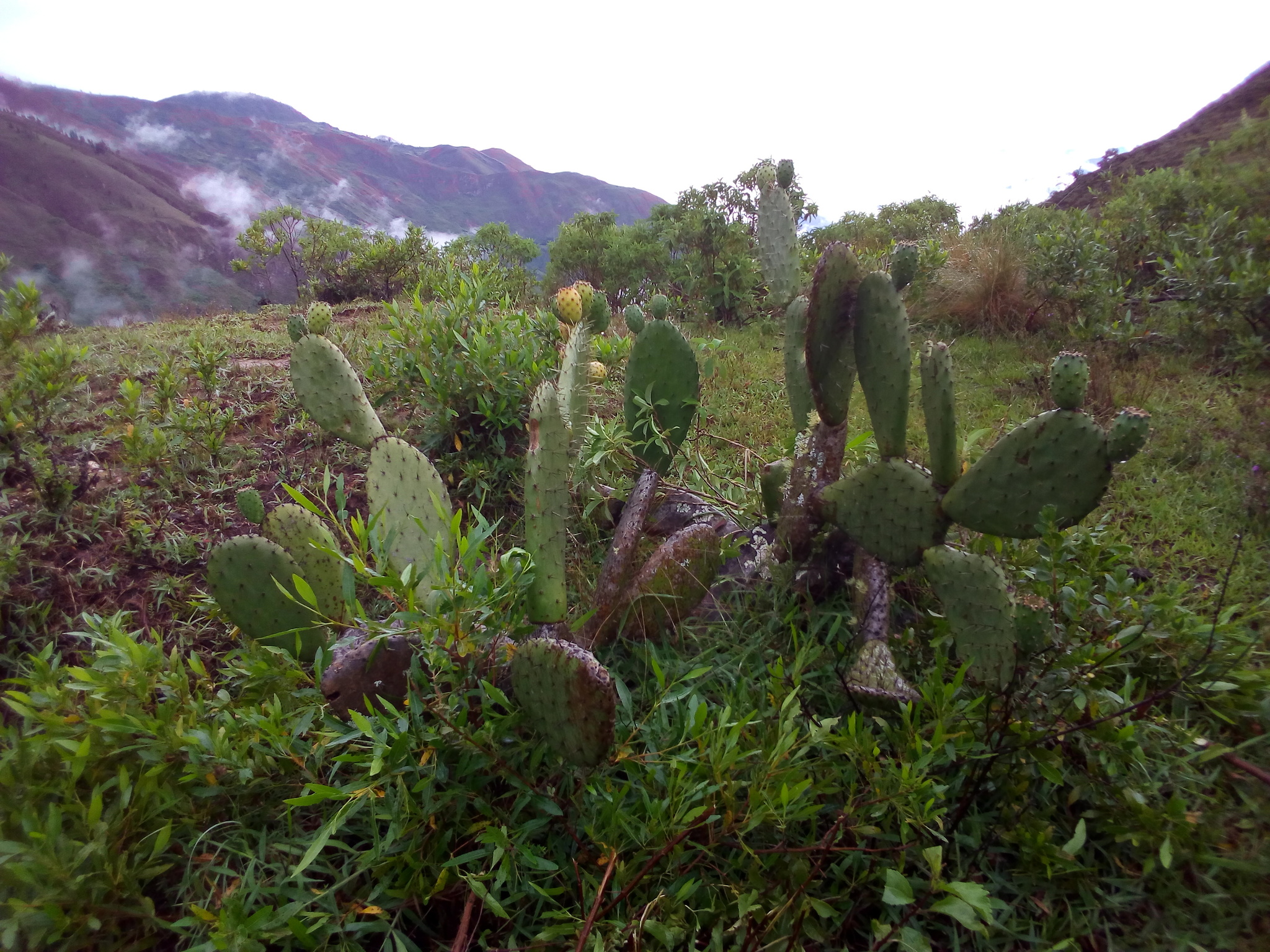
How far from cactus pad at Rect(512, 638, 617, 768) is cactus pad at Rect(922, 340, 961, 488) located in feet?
3.80

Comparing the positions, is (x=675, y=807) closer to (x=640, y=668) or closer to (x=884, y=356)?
(x=640, y=668)

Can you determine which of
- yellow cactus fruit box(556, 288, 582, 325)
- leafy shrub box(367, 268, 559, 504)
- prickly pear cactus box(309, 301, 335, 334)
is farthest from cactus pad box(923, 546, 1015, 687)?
prickly pear cactus box(309, 301, 335, 334)

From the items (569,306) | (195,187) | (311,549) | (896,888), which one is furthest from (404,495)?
(195,187)

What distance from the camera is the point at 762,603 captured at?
2.13 m

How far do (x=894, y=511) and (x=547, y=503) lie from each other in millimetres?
1035

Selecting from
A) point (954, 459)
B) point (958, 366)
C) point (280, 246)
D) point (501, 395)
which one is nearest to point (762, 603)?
point (954, 459)

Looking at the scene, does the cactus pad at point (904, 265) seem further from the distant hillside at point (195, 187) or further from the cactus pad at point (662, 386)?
the distant hillside at point (195, 187)

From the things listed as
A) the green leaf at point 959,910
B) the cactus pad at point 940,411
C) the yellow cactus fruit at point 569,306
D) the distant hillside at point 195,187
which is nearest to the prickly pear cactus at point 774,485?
the cactus pad at point 940,411

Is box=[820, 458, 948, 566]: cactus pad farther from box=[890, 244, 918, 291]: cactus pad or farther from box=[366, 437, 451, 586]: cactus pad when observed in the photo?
box=[366, 437, 451, 586]: cactus pad

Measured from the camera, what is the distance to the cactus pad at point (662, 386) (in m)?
2.41

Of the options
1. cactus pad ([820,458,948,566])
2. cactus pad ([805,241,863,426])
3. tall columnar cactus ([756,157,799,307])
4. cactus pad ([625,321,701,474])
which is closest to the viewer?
cactus pad ([820,458,948,566])

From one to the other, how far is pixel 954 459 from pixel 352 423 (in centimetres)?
213

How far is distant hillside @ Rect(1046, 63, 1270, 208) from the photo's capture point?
399 inches

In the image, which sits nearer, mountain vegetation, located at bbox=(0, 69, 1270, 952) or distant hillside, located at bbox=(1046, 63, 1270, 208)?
mountain vegetation, located at bbox=(0, 69, 1270, 952)
